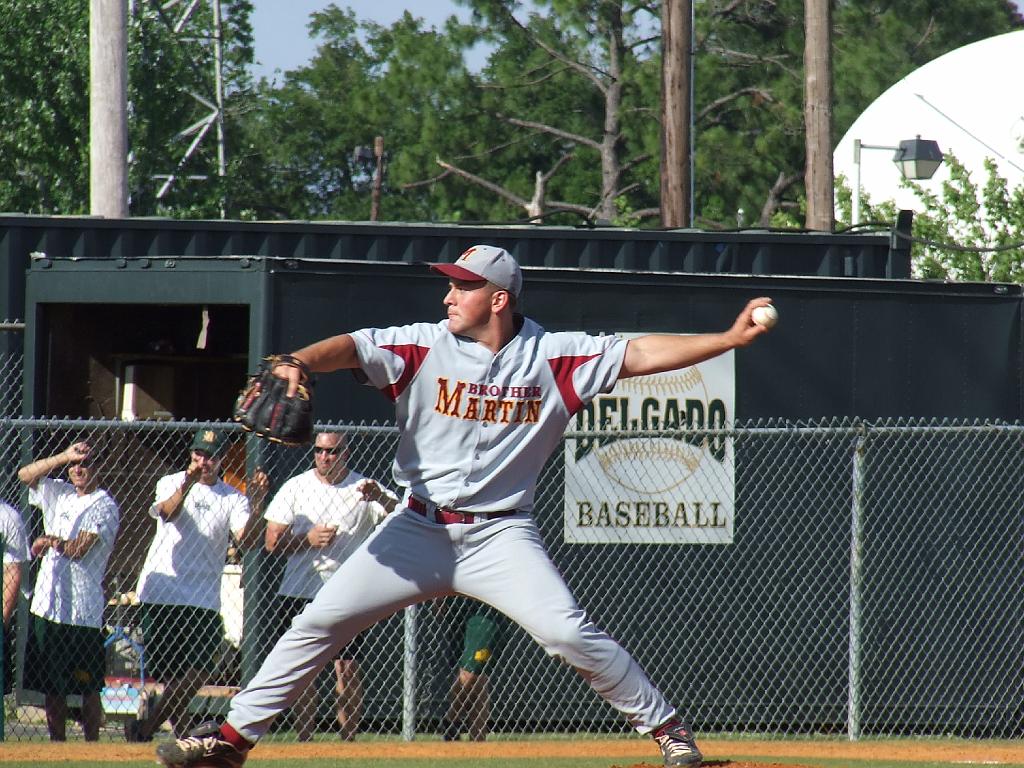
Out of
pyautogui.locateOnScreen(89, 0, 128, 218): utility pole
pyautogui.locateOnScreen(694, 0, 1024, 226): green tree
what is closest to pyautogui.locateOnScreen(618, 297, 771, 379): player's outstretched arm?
pyautogui.locateOnScreen(89, 0, 128, 218): utility pole

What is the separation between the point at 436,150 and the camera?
42906 millimetres

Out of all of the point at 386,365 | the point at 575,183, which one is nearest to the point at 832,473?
the point at 386,365

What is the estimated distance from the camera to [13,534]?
934cm

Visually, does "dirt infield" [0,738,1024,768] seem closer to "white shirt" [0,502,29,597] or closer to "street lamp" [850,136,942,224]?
"white shirt" [0,502,29,597]

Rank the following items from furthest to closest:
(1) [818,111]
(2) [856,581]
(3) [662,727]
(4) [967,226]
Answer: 1. (4) [967,226]
2. (1) [818,111]
3. (2) [856,581]
4. (3) [662,727]

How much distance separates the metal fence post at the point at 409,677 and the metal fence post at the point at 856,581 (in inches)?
103

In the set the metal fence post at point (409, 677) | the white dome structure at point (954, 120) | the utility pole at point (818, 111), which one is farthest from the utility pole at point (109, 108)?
the white dome structure at point (954, 120)

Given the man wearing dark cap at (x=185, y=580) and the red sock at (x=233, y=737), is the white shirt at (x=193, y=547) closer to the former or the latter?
the man wearing dark cap at (x=185, y=580)

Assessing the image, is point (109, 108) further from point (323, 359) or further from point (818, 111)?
point (323, 359)

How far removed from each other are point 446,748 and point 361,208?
43.0m

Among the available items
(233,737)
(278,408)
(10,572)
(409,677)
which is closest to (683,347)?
(278,408)

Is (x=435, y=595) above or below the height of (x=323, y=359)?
below

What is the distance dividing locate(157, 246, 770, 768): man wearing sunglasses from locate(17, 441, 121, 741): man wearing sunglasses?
377 centimetres

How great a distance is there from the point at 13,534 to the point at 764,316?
5.37 meters
